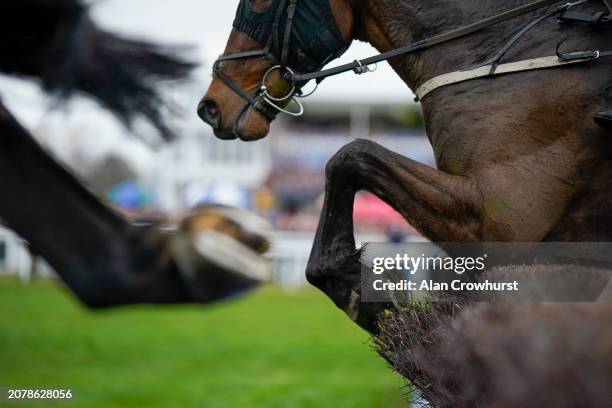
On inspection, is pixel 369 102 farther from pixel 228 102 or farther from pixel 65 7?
pixel 228 102

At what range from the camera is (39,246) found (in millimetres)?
5691

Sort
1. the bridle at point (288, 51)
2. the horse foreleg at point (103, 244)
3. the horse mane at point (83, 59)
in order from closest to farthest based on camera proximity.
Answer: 1. the bridle at point (288, 51)
2. the horse foreleg at point (103, 244)
3. the horse mane at point (83, 59)

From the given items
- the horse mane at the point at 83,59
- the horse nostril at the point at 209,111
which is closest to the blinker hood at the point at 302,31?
the horse nostril at the point at 209,111

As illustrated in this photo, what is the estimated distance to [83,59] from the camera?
21.3ft

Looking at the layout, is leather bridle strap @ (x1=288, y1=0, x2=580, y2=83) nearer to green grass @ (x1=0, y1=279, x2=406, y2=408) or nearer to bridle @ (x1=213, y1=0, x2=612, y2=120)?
bridle @ (x1=213, y1=0, x2=612, y2=120)

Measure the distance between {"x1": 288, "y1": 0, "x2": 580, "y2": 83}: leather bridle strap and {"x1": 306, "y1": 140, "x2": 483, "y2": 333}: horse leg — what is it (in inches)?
17.8

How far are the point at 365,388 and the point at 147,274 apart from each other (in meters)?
2.15

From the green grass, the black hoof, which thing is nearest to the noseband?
the black hoof

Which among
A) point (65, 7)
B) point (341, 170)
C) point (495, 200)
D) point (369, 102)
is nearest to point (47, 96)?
point (65, 7)

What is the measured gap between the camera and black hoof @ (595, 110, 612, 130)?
3.13 meters

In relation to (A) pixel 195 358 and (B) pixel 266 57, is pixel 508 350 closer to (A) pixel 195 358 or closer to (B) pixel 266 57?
(B) pixel 266 57

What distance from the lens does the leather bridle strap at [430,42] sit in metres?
3.40

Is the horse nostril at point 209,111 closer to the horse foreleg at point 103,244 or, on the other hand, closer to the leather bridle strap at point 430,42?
the leather bridle strap at point 430,42

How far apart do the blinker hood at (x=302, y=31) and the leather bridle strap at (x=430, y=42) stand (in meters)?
0.08
